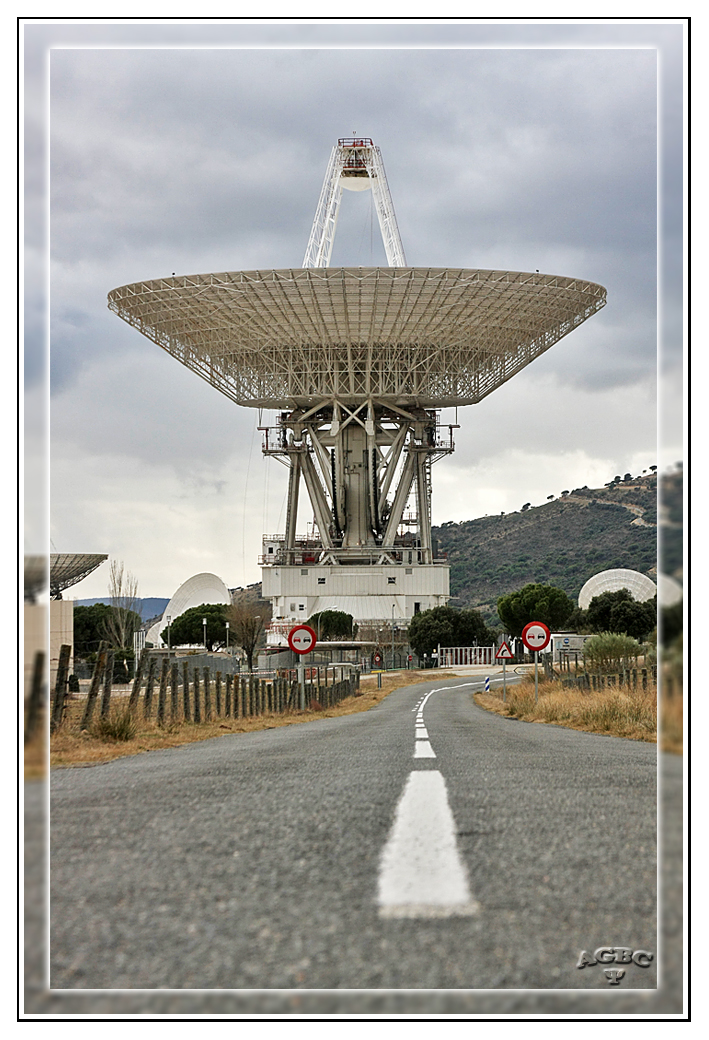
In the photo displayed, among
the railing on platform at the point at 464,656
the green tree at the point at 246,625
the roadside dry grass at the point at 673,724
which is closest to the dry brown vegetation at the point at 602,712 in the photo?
the roadside dry grass at the point at 673,724

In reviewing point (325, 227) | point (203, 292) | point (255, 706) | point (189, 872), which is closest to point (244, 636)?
point (203, 292)

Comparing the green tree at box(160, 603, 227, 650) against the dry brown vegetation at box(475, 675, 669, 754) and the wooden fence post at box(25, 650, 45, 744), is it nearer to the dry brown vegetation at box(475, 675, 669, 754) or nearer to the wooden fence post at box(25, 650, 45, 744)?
the dry brown vegetation at box(475, 675, 669, 754)

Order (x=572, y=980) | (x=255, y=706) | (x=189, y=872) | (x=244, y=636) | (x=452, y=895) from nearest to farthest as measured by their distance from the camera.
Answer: (x=572, y=980)
(x=452, y=895)
(x=189, y=872)
(x=255, y=706)
(x=244, y=636)

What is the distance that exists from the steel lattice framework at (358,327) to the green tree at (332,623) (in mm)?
16289

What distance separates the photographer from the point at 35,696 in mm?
2867

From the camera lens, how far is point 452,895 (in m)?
3.35

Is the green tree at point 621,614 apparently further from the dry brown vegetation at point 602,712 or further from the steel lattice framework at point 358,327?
the dry brown vegetation at point 602,712

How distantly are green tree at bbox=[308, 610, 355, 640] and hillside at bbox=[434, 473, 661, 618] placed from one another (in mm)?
41285

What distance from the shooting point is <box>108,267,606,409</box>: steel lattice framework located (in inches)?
2266

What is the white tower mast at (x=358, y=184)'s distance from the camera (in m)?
78.1

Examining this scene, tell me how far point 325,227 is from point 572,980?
251ft

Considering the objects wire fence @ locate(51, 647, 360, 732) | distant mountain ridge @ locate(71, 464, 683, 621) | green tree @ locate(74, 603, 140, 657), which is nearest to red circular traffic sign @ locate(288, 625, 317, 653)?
wire fence @ locate(51, 647, 360, 732)

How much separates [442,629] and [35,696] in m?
75.5
